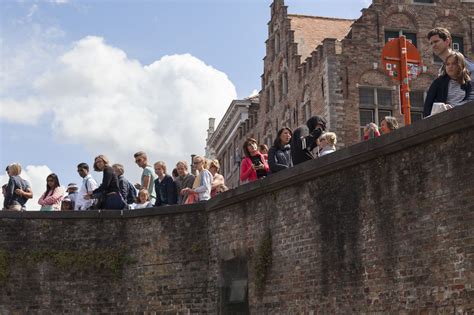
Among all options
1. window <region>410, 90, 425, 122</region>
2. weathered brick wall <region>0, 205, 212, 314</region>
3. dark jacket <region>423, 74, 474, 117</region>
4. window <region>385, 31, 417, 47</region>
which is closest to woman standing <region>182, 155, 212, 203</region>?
weathered brick wall <region>0, 205, 212, 314</region>

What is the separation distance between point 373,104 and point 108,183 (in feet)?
61.2

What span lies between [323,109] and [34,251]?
60.4ft

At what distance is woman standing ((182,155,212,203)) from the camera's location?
1605cm

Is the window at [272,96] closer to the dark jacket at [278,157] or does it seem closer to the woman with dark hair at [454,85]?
the dark jacket at [278,157]

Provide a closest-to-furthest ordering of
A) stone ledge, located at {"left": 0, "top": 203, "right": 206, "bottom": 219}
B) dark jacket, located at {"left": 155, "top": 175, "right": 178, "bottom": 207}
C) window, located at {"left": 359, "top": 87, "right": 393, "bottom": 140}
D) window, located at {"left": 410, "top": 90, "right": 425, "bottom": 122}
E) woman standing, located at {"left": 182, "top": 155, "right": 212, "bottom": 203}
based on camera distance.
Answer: woman standing, located at {"left": 182, "top": 155, "right": 212, "bottom": 203}, dark jacket, located at {"left": 155, "top": 175, "right": 178, "bottom": 207}, stone ledge, located at {"left": 0, "top": 203, "right": 206, "bottom": 219}, window, located at {"left": 410, "top": 90, "right": 425, "bottom": 122}, window, located at {"left": 359, "top": 87, "right": 393, "bottom": 140}

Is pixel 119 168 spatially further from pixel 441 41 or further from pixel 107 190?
pixel 441 41

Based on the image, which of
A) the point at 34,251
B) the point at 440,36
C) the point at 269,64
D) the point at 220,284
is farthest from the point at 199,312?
the point at 269,64

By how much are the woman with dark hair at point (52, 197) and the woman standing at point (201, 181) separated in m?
2.65

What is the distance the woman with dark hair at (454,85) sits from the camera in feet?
37.3

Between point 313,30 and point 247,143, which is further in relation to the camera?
point 313,30

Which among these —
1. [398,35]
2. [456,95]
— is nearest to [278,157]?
[456,95]

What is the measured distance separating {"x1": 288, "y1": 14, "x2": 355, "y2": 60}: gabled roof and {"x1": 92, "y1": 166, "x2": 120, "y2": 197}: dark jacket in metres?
22.3

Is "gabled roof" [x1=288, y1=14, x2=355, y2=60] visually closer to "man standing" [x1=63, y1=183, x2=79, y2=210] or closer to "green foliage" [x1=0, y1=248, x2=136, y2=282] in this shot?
"man standing" [x1=63, y1=183, x2=79, y2=210]

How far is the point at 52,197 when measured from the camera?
17.7 m
